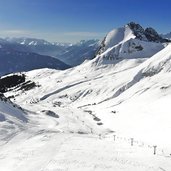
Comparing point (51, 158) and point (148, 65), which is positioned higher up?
point (148, 65)

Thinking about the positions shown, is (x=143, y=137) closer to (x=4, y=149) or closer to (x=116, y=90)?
(x=4, y=149)

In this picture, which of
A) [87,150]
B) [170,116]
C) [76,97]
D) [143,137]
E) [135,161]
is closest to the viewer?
[135,161]

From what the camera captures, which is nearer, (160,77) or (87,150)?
(87,150)

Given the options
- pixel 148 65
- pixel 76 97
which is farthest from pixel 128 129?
pixel 148 65

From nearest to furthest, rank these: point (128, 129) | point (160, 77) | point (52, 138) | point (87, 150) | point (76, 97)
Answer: point (87, 150), point (52, 138), point (128, 129), point (160, 77), point (76, 97)

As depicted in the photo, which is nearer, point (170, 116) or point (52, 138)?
point (52, 138)

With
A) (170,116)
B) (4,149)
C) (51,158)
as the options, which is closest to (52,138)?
(4,149)

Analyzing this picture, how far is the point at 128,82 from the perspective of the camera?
16838cm

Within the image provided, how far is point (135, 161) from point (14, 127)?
25.5 metres

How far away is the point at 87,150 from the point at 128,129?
35.3m

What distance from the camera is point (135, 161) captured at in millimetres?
32938

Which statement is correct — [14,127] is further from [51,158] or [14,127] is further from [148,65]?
[148,65]

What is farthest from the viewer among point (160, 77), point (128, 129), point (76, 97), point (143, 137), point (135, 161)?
point (76, 97)

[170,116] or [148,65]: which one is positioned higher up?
[148,65]
